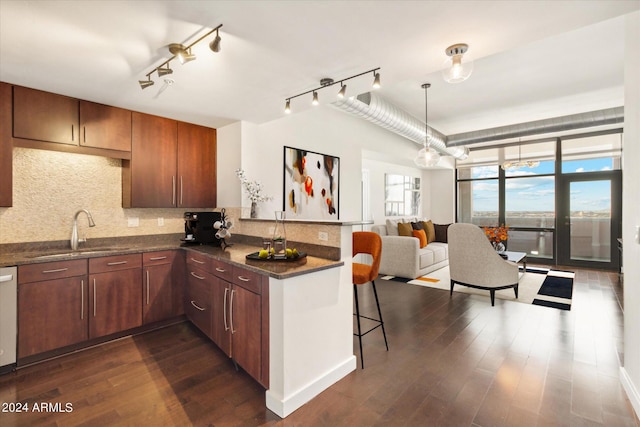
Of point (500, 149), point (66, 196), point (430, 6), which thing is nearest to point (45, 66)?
point (66, 196)

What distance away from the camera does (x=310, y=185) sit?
4.50 m

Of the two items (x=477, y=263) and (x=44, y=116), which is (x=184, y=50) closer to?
(x=44, y=116)

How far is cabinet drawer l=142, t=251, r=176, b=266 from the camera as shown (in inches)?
122

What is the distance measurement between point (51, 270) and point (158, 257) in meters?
0.85

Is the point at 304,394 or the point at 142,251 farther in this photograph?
the point at 142,251

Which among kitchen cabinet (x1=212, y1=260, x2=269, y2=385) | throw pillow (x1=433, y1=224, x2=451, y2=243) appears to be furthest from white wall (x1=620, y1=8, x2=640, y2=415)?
throw pillow (x1=433, y1=224, x2=451, y2=243)

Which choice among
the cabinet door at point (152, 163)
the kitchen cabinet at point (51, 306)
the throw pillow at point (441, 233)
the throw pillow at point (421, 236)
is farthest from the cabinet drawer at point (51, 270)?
the throw pillow at point (441, 233)

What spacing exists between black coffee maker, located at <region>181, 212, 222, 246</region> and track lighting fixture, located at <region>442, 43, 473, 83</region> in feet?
9.14

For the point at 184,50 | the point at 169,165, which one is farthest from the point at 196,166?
the point at 184,50

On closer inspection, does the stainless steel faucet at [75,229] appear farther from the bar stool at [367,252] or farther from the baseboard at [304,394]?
the bar stool at [367,252]

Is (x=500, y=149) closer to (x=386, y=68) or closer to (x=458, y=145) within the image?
(x=458, y=145)

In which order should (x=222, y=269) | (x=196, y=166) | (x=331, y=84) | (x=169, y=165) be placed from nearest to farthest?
(x=222, y=269)
(x=331, y=84)
(x=169, y=165)
(x=196, y=166)

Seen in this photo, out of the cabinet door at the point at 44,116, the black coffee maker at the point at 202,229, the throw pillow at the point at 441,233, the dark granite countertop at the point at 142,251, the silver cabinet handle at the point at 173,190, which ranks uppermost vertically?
the cabinet door at the point at 44,116

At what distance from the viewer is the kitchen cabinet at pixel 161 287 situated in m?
3.10
